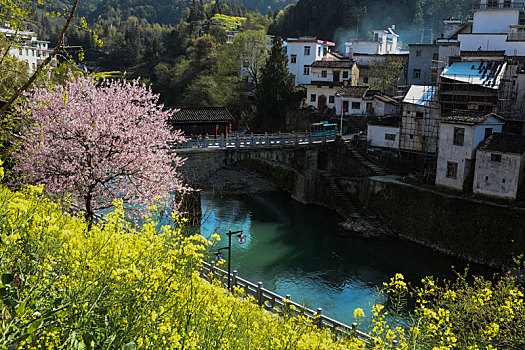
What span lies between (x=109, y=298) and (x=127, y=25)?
176 m

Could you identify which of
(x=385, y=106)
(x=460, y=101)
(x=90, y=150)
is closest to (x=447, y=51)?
(x=385, y=106)

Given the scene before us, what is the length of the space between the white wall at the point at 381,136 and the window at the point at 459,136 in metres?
8.93

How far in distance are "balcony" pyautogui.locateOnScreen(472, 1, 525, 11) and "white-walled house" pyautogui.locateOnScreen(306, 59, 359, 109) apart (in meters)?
16.3

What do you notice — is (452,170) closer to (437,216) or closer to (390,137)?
(437,216)

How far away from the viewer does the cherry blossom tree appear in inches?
817

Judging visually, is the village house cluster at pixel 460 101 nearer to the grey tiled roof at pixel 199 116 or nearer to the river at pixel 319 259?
A: the river at pixel 319 259

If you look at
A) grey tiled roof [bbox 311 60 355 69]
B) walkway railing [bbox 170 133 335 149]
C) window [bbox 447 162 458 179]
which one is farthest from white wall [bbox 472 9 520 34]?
window [bbox 447 162 458 179]

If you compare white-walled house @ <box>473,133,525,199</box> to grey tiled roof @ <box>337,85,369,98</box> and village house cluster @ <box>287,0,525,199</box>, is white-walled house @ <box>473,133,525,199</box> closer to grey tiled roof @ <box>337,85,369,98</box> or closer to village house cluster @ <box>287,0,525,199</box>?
village house cluster @ <box>287,0,525,199</box>

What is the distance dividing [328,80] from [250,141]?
25.8 m

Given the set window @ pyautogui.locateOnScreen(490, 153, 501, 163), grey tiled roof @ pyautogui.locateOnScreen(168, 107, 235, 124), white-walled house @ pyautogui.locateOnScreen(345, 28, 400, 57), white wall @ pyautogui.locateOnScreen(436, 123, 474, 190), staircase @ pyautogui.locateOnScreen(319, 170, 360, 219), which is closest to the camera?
window @ pyautogui.locateOnScreen(490, 153, 501, 163)

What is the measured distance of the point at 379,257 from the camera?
3531cm

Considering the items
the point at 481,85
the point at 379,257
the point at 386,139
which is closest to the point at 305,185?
the point at 386,139

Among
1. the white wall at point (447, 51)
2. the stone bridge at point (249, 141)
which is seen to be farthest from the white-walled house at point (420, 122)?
the white wall at point (447, 51)

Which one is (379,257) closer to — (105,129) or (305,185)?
(305,185)
